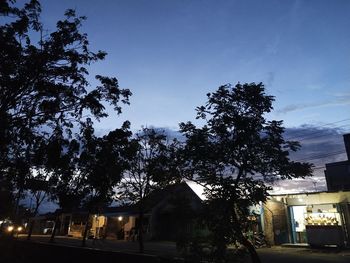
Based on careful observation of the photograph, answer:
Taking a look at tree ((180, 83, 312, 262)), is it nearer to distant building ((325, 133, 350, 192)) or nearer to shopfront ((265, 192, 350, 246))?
shopfront ((265, 192, 350, 246))

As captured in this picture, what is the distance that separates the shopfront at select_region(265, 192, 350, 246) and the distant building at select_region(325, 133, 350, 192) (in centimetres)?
1733

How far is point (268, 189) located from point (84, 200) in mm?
24919

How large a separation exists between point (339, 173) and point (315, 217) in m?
21.1

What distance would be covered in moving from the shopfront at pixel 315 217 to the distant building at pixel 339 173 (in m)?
17.3

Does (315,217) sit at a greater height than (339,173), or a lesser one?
lesser

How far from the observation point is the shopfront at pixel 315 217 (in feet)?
75.2

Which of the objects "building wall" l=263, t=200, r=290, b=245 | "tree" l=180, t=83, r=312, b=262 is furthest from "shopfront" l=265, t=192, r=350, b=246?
"tree" l=180, t=83, r=312, b=262

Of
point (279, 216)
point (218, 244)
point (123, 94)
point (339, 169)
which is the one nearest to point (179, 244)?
point (218, 244)

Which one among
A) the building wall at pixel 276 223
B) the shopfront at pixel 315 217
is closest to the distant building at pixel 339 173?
the building wall at pixel 276 223

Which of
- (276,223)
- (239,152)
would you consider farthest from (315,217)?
(239,152)

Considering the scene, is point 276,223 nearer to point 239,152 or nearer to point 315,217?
point 315,217

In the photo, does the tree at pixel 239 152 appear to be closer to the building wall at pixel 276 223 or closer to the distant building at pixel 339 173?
the building wall at pixel 276 223

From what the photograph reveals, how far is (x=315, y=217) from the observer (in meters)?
25.1

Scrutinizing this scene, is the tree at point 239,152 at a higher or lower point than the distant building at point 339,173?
lower
